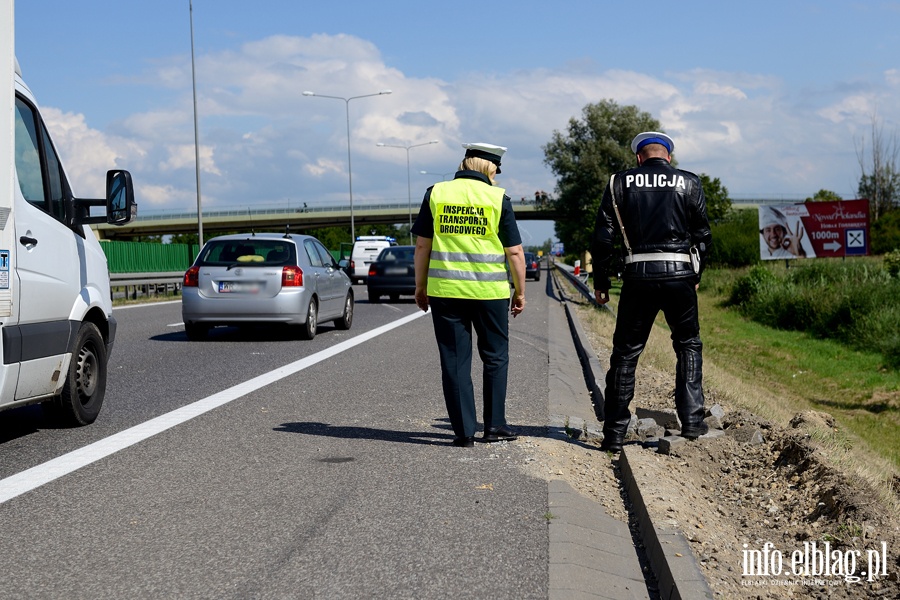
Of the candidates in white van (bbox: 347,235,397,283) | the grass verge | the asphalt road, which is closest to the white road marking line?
the asphalt road

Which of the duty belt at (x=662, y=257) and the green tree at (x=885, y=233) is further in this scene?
the green tree at (x=885, y=233)

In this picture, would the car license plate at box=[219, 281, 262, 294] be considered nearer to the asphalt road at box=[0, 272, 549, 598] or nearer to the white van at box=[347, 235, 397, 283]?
the asphalt road at box=[0, 272, 549, 598]

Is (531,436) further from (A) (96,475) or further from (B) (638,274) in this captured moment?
(A) (96,475)

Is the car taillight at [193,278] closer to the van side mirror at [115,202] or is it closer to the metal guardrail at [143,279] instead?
the van side mirror at [115,202]

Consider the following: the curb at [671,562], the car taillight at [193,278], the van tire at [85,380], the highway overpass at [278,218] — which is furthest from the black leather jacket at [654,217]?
the highway overpass at [278,218]

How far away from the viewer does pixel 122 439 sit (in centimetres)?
757

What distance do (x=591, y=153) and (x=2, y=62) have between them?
268 feet

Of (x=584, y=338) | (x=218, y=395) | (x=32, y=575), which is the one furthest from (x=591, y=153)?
(x=32, y=575)

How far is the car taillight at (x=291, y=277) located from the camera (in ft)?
51.2

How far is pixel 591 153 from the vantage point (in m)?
86.3

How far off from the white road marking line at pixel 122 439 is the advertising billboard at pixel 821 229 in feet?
109

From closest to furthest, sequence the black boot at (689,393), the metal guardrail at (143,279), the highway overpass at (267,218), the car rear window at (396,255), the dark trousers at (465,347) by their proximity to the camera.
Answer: the black boot at (689,393) → the dark trousers at (465,347) → the car rear window at (396,255) → the metal guardrail at (143,279) → the highway overpass at (267,218)

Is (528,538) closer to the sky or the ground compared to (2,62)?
closer to the ground

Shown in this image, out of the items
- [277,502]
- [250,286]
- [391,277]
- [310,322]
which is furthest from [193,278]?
[391,277]
